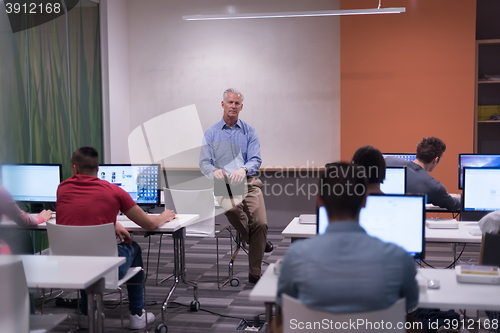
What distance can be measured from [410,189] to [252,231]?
1447mm

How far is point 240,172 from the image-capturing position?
4.30m

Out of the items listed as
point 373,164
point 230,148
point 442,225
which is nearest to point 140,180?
point 230,148

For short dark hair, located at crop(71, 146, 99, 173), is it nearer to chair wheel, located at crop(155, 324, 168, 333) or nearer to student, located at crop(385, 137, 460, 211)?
chair wheel, located at crop(155, 324, 168, 333)

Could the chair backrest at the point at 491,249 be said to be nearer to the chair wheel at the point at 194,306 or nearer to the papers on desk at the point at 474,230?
the papers on desk at the point at 474,230

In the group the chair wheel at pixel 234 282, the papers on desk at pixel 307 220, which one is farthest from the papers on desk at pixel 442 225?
the chair wheel at pixel 234 282

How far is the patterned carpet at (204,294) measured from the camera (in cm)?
349

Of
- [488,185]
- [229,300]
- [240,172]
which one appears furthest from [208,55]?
[488,185]

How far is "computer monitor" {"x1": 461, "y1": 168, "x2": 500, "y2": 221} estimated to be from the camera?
11.6 ft

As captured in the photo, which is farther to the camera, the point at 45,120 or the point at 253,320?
the point at 45,120

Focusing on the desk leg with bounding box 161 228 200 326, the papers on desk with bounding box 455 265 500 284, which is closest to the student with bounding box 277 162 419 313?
the papers on desk with bounding box 455 265 500 284

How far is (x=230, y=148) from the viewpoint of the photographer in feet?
15.3

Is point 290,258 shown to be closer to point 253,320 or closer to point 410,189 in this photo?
point 253,320

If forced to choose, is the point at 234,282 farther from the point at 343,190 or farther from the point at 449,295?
the point at 343,190

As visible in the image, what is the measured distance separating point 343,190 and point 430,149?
7.67 ft
